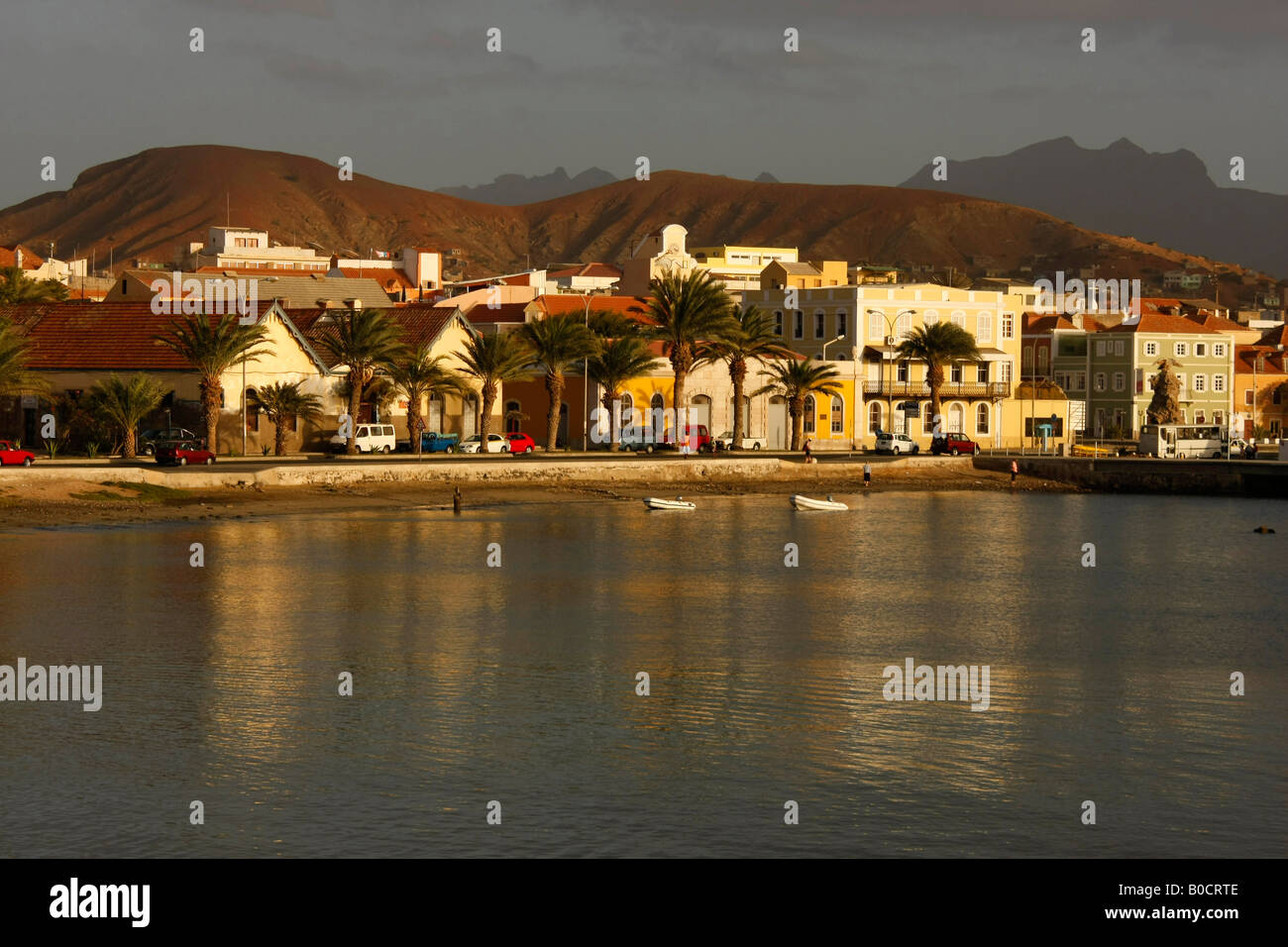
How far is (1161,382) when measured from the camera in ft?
379

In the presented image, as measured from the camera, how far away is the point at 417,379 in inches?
3201

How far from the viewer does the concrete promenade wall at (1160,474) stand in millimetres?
90312

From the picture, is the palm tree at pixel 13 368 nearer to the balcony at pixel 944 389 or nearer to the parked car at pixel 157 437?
the parked car at pixel 157 437

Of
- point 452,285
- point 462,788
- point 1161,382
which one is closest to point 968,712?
point 462,788

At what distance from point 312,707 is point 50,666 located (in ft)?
20.0

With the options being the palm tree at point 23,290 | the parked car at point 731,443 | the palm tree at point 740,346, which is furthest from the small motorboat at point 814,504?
the palm tree at point 23,290

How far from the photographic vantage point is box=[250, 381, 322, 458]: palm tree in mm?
78062

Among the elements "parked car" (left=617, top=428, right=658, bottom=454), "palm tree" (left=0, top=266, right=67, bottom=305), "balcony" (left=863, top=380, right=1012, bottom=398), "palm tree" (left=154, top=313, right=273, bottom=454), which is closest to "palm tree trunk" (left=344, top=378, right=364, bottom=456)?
"palm tree" (left=154, top=313, right=273, bottom=454)

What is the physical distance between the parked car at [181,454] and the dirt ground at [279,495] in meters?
6.35

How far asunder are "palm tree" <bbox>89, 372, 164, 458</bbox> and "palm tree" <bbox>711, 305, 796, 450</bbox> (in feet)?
97.2

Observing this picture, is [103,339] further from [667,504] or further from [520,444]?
[667,504]

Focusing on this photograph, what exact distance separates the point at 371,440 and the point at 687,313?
17.3m

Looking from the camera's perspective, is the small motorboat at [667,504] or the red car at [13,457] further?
the small motorboat at [667,504]

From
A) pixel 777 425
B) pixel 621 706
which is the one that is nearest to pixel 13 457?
pixel 621 706
